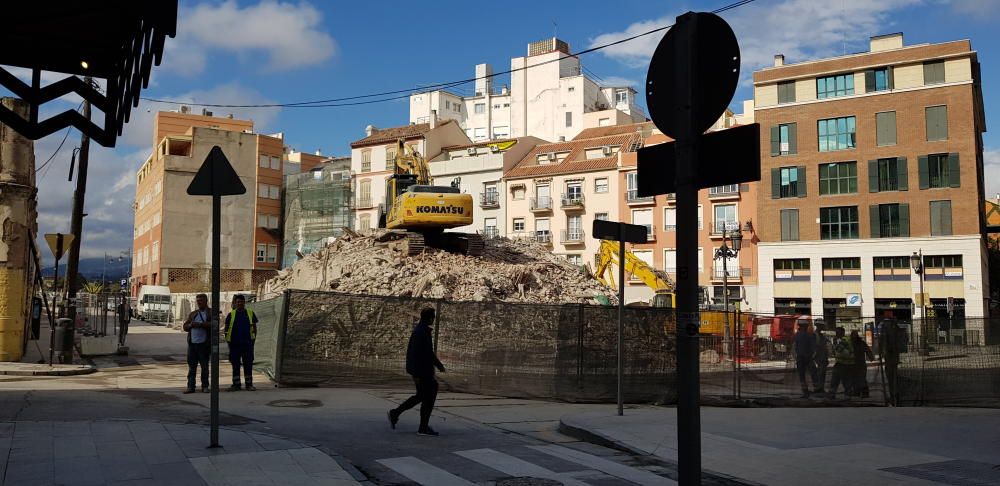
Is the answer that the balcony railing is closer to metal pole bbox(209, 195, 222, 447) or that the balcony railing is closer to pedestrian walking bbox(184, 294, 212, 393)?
pedestrian walking bbox(184, 294, 212, 393)

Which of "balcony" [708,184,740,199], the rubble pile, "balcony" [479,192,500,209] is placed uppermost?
"balcony" [479,192,500,209]

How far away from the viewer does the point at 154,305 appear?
187 feet

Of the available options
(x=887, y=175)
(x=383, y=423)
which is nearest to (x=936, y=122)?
(x=887, y=175)

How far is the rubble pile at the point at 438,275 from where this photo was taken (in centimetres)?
2644

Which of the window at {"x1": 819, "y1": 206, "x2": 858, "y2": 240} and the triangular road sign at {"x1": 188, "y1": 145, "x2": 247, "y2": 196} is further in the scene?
the window at {"x1": 819, "y1": 206, "x2": 858, "y2": 240}

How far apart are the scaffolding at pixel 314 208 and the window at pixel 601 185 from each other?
26303mm

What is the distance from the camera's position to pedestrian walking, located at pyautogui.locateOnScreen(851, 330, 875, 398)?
13.7 meters

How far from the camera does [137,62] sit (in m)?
6.56

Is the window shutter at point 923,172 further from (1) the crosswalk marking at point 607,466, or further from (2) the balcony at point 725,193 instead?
(1) the crosswalk marking at point 607,466

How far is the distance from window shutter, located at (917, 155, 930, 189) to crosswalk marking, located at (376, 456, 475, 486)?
45.5 meters

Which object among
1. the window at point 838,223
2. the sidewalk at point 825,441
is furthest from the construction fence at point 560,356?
the window at point 838,223

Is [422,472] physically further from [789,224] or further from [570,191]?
[570,191]

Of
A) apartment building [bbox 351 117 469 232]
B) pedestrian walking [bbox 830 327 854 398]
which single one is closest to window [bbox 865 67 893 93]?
apartment building [bbox 351 117 469 232]

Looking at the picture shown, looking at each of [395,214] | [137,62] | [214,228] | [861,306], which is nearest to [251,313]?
[214,228]
